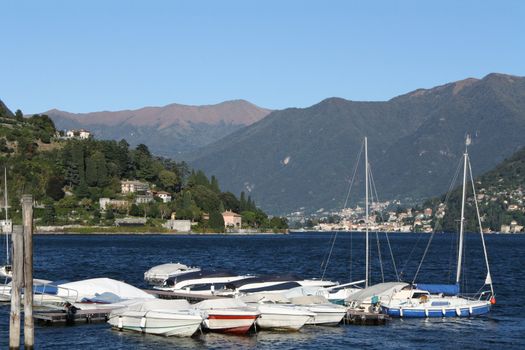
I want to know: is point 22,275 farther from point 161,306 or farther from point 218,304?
point 218,304

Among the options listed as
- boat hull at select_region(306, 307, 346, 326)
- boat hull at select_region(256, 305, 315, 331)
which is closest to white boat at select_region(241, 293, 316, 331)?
boat hull at select_region(256, 305, 315, 331)

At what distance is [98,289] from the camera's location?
6638 cm

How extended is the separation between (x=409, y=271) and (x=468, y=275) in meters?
14.2

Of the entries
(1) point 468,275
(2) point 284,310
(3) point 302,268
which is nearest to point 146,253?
(3) point 302,268

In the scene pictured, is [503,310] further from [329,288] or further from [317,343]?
[317,343]

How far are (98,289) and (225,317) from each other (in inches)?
548

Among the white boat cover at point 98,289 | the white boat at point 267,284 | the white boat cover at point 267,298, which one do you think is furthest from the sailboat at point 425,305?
the white boat cover at point 98,289

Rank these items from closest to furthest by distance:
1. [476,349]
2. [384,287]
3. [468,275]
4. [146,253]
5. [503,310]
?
[476,349] → [384,287] → [503,310] → [468,275] → [146,253]

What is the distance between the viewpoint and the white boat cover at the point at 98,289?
6606cm

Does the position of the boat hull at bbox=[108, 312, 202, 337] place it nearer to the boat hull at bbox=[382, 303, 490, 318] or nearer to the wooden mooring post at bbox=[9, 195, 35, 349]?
the wooden mooring post at bbox=[9, 195, 35, 349]

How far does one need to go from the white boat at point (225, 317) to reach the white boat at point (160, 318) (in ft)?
3.02

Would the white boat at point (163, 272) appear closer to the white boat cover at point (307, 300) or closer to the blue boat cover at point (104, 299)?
the blue boat cover at point (104, 299)

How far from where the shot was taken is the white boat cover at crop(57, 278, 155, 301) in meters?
66.1

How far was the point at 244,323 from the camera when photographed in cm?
5606
